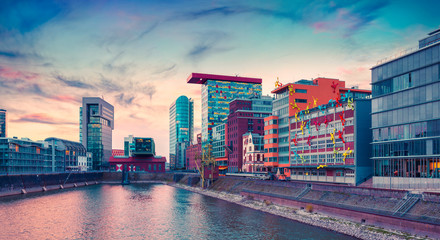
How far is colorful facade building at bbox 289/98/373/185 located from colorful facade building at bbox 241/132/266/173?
87.1 feet

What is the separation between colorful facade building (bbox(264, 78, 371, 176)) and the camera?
4809 inches

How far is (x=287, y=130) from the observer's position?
123188 mm

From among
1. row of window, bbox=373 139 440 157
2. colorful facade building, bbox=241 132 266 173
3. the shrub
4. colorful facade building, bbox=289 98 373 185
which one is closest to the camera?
row of window, bbox=373 139 440 157

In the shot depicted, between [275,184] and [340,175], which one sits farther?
[340,175]

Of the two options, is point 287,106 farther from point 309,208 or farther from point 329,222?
point 329,222

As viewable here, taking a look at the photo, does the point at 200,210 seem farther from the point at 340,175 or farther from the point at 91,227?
the point at 340,175

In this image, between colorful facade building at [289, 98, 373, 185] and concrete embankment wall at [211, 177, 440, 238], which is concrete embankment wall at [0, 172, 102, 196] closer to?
concrete embankment wall at [211, 177, 440, 238]

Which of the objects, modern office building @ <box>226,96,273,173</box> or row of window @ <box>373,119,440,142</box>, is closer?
row of window @ <box>373,119,440,142</box>

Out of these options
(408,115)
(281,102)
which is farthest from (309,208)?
(281,102)

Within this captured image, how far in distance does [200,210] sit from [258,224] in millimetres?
22347

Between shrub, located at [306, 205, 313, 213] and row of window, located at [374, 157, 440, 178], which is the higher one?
row of window, located at [374, 157, 440, 178]

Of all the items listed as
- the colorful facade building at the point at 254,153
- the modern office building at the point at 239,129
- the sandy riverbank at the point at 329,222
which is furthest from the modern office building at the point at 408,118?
the modern office building at the point at 239,129

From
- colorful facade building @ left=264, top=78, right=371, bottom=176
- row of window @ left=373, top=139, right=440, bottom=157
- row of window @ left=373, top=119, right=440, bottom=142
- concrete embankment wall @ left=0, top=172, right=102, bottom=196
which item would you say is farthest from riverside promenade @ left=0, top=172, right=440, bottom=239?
colorful facade building @ left=264, top=78, right=371, bottom=176

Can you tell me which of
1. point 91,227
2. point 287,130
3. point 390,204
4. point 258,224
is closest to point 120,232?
point 91,227
